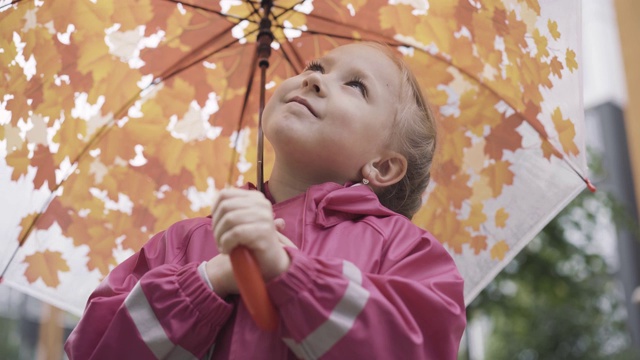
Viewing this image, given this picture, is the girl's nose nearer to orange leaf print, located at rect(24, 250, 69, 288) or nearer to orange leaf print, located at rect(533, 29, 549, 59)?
orange leaf print, located at rect(533, 29, 549, 59)

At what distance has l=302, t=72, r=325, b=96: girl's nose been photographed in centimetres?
154

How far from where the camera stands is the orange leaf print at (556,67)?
1.80 m

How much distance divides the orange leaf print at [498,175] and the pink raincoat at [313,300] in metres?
0.67

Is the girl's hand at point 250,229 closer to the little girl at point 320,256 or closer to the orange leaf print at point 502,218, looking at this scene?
the little girl at point 320,256

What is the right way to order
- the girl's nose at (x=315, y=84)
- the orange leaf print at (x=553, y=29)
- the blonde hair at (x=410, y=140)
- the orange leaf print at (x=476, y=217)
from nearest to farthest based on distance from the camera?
the girl's nose at (x=315, y=84)
the blonde hair at (x=410, y=140)
the orange leaf print at (x=553, y=29)
the orange leaf print at (x=476, y=217)

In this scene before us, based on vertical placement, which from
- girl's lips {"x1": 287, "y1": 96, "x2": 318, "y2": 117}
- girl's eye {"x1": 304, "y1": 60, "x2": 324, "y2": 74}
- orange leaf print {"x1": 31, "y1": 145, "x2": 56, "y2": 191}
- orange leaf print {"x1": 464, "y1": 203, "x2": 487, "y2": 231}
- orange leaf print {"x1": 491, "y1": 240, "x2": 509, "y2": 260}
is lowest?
orange leaf print {"x1": 491, "y1": 240, "x2": 509, "y2": 260}

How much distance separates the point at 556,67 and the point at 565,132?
169mm

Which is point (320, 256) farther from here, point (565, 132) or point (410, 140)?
point (565, 132)

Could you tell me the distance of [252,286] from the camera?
1.04 metres

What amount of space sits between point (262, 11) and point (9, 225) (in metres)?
0.81

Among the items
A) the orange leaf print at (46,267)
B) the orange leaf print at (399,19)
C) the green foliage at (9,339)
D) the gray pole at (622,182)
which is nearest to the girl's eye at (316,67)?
the orange leaf print at (399,19)

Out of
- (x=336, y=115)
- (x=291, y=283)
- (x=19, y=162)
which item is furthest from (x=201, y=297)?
(x=19, y=162)

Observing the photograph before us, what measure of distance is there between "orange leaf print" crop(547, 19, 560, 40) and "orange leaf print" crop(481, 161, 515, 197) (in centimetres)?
37

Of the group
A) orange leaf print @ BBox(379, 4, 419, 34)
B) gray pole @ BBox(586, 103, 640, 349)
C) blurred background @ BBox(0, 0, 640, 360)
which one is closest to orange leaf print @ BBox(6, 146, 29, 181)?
orange leaf print @ BBox(379, 4, 419, 34)
